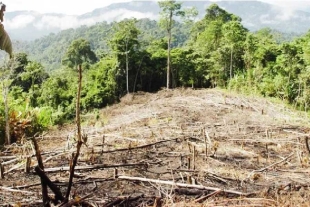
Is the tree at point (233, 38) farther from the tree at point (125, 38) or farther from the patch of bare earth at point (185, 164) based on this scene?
the patch of bare earth at point (185, 164)

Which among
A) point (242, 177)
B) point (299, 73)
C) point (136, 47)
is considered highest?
point (136, 47)

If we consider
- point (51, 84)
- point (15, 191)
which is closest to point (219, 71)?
point (51, 84)

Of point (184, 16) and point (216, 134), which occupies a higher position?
point (184, 16)

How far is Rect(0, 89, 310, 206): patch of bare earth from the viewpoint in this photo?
3.76m

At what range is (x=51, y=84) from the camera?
24375mm

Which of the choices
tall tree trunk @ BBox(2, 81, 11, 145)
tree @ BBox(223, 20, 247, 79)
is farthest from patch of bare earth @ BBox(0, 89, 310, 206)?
tree @ BBox(223, 20, 247, 79)

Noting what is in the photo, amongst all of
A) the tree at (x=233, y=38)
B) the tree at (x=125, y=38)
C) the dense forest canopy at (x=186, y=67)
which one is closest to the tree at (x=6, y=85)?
the dense forest canopy at (x=186, y=67)

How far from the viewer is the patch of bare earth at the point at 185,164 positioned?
3764 millimetres

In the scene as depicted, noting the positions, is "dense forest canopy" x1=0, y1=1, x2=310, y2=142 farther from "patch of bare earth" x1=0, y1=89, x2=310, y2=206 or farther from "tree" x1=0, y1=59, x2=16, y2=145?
"tree" x1=0, y1=59, x2=16, y2=145

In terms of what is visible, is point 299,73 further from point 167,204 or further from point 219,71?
point 167,204

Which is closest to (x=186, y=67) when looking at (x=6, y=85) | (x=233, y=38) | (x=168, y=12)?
(x=168, y=12)

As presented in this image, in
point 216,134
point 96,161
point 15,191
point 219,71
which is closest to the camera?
point 15,191

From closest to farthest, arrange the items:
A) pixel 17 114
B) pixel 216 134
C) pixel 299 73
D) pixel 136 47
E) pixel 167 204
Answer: pixel 167 204, pixel 216 134, pixel 17 114, pixel 299 73, pixel 136 47

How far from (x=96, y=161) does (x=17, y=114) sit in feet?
14.0
